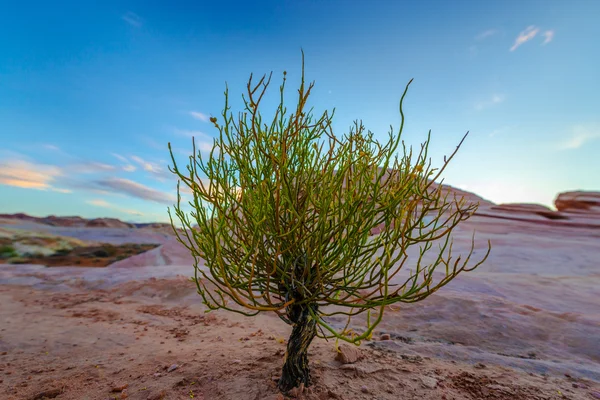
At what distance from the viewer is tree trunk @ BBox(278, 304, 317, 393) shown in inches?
83.5

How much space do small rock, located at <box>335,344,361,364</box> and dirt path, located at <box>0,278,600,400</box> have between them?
6 cm

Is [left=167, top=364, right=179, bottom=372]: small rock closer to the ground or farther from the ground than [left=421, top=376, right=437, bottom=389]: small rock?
closer to the ground

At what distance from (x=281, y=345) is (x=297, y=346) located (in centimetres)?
130

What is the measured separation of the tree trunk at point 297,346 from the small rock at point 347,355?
50cm

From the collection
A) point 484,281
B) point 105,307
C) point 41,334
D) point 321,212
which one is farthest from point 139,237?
point 321,212

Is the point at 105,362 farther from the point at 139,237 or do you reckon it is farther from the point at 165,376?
the point at 139,237

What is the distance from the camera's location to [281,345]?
3.30m

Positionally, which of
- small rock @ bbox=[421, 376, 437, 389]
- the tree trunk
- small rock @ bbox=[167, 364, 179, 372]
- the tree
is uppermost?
the tree

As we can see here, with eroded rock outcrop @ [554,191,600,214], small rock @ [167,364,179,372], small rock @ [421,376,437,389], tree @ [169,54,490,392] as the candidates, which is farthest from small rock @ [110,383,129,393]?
eroded rock outcrop @ [554,191,600,214]

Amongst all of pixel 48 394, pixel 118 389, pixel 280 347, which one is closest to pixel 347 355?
pixel 280 347

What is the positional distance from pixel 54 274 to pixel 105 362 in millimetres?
7365

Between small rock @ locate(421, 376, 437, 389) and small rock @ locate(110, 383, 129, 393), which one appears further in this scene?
small rock @ locate(110, 383, 129, 393)

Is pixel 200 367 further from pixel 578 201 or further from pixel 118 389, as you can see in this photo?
pixel 578 201

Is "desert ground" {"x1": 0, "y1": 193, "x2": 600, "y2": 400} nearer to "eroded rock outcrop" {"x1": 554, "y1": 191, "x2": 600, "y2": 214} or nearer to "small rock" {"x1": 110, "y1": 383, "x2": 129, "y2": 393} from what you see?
"small rock" {"x1": 110, "y1": 383, "x2": 129, "y2": 393}
